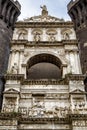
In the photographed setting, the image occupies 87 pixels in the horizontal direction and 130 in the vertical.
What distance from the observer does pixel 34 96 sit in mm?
16594

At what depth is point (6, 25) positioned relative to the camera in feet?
81.1

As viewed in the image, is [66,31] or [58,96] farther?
[66,31]

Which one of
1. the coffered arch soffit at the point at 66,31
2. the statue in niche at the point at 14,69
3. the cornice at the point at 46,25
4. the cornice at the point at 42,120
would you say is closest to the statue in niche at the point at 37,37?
the cornice at the point at 46,25

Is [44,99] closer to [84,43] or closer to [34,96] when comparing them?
[34,96]

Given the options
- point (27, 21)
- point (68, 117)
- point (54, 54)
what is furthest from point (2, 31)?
point (68, 117)

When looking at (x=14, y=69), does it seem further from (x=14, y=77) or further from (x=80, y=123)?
(x=80, y=123)

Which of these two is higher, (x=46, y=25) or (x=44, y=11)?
(x=44, y=11)

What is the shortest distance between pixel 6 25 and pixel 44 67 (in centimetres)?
555

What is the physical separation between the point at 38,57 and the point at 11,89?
4.36 m

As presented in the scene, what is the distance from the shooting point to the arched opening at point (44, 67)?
1981cm

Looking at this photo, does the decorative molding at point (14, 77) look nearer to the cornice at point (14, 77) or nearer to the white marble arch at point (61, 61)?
the cornice at point (14, 77)

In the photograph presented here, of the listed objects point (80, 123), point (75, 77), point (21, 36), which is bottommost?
point (80, 123)

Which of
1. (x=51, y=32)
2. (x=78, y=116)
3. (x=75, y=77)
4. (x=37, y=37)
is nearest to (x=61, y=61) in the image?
(x=75, y=77)

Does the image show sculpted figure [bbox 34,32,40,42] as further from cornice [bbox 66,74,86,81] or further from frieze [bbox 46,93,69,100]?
frieze [bbox 46,93,69,100]
